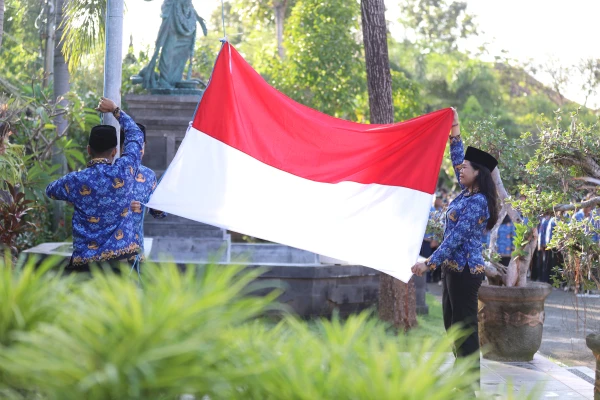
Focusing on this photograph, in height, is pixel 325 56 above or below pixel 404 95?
above

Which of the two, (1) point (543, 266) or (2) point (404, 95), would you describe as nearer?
(1) point (543, 266)

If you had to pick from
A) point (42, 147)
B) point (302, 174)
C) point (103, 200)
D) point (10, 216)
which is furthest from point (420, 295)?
point (103, 200)

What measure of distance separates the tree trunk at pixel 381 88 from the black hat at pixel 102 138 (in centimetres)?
566

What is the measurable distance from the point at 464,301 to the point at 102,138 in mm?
2919

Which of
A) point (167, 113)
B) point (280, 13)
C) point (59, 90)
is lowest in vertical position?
point (167, 113)

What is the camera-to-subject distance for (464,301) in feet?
22.6

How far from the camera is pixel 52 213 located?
15.7 m

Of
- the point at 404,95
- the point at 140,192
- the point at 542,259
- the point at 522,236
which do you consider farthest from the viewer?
the point at 404,95

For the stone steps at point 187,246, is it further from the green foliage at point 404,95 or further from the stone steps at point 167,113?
the green foliage at point 404,95

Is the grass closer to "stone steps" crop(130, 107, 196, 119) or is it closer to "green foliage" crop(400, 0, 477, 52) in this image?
"stone steps" crop(130, 107, 196, 119)

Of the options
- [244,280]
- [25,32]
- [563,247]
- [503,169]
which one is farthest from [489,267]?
[25,32]

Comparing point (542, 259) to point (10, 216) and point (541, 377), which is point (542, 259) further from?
point (10, 216)

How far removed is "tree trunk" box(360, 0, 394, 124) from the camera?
36.6 feet

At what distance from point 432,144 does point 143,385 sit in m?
5.16
